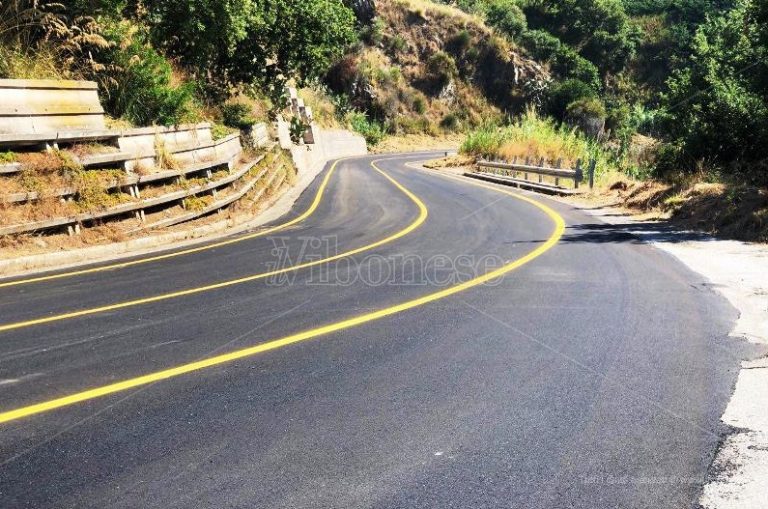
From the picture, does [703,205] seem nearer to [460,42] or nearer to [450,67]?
[450,67]

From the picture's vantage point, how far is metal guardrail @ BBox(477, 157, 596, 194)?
2078cm

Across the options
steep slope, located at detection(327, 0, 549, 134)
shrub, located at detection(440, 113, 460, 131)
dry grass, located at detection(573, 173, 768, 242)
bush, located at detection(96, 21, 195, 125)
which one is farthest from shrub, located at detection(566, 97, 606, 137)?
bush, located at detection(96, 21, 195, 125)

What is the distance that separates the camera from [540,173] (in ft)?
75.6

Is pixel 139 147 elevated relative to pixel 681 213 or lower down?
elevated

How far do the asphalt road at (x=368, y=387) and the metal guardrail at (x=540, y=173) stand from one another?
13.0 m

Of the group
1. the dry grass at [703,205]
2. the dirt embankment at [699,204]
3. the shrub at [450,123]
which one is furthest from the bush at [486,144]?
the shrub at [450,123]

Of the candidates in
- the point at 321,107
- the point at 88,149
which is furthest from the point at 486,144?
the point at 321,107

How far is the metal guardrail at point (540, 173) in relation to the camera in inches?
818

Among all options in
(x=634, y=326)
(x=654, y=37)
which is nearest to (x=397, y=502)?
(x=634, y=326)

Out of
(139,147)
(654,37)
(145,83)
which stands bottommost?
(139,147)

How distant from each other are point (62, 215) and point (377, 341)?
28.2 feet

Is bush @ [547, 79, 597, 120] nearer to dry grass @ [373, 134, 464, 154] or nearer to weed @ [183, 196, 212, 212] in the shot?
dry grass @ [373, 134, 464, 154]

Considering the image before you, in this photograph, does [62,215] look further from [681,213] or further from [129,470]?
[681,213]

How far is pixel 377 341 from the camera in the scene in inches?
209
